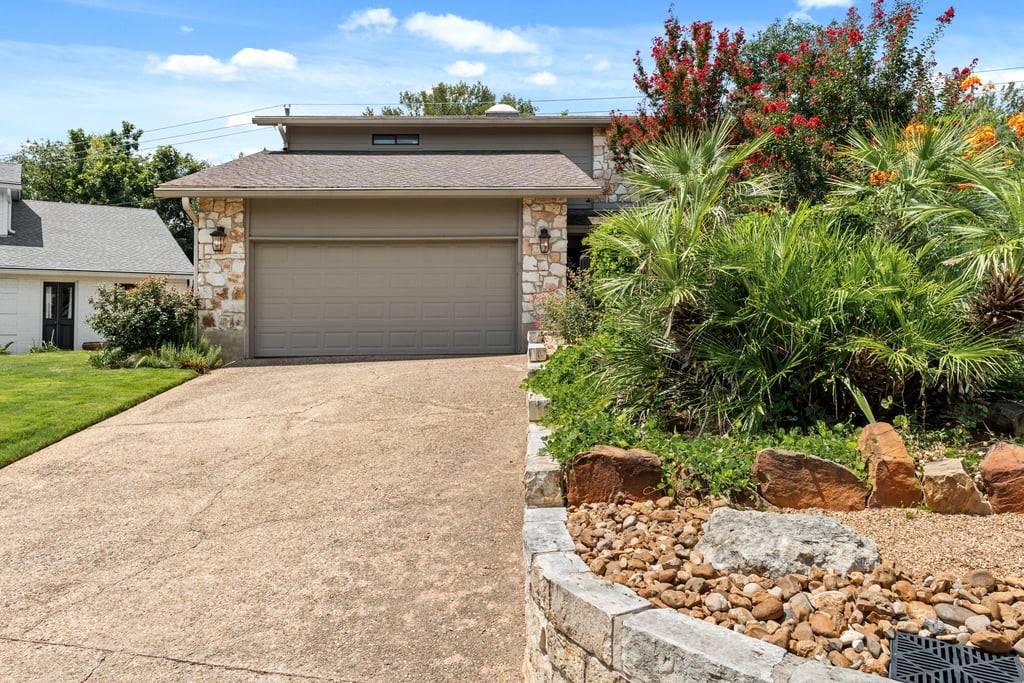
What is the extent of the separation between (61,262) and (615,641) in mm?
20021

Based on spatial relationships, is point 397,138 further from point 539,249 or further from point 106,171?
point 106,171

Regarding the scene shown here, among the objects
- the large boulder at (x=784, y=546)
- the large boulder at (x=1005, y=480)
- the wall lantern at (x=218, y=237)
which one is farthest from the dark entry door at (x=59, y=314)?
the large boulder at (x=1005, y=480)

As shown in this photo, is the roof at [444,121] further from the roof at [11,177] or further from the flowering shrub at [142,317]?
the roof at [11,177]

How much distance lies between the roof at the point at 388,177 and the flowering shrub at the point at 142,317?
5.55 feet

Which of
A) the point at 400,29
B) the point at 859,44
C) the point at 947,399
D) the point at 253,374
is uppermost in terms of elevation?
the point at 400,29

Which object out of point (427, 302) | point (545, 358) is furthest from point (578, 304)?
point (427, 302)

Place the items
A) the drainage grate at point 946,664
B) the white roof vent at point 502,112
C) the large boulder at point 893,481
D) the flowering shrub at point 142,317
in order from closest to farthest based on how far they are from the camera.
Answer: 1. the drainage grate at point 946,664
2. the large boulder at point 893,481
3. the flowering shrub at point 142,317
4. the white roof vent at point 502,112

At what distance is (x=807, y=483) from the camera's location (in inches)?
135

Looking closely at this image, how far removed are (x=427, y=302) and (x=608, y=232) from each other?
7474 mm

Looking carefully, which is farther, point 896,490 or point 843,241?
point 843,241

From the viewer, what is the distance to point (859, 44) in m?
10.6

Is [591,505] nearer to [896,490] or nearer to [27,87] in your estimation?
[896,490]

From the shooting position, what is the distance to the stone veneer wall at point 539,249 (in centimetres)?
1212

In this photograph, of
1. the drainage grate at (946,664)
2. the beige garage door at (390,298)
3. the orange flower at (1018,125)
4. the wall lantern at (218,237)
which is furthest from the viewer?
the beige garage door at (390,298)
